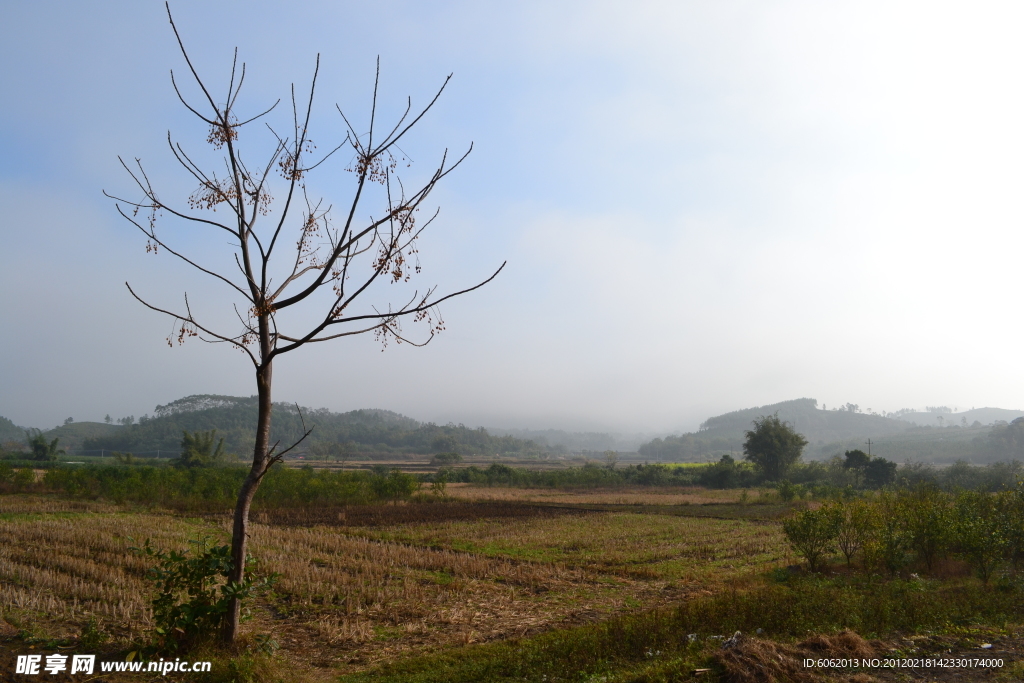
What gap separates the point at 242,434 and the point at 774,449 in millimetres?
118872

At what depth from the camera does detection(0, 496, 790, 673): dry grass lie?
9242 millimetres

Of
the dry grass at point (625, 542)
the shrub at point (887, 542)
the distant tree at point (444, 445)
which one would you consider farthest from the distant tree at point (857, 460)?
the distant tree at point (444, 445)

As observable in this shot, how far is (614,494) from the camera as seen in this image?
56812 millimetres

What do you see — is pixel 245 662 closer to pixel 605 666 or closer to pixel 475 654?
pixel 475 654

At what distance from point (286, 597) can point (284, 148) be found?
9703 millimetres

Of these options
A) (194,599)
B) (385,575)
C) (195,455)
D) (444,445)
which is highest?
(194,599)

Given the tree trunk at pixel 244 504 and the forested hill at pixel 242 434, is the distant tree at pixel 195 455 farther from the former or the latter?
the tree trunk at pixel 244 504

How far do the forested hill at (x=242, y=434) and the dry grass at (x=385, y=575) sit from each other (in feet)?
259

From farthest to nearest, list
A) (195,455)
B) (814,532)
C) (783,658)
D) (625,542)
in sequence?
(195,455)
(625,542)
(814,532)
(783,658)

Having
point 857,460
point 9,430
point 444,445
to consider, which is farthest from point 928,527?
point 9,430

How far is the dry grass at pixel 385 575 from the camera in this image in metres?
9.24

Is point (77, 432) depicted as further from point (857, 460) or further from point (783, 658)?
point (783, 658)

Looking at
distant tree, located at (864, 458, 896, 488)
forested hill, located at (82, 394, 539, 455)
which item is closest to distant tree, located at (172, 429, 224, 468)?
forested hill, located at (82, 394, 539, 455)

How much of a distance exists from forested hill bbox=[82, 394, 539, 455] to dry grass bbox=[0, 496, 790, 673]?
79.0 metres
